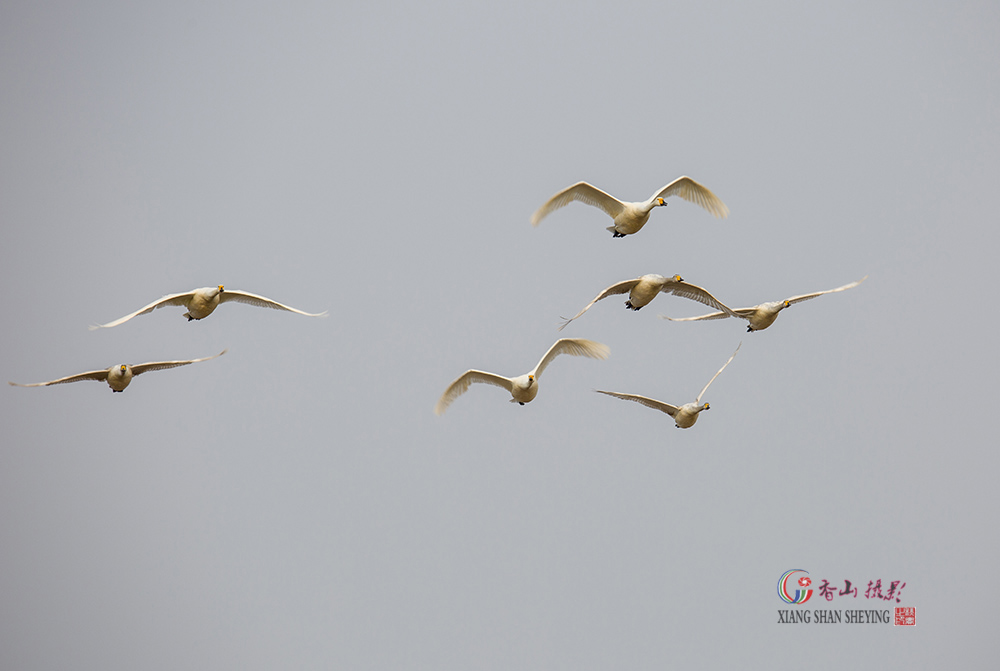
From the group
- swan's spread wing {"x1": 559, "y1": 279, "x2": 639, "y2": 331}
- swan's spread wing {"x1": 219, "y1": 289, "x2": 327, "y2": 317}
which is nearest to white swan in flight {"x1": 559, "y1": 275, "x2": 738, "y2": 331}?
swan's spread wing {"x1": 559, "y1": 279, "x2": 639, "y2": 331}

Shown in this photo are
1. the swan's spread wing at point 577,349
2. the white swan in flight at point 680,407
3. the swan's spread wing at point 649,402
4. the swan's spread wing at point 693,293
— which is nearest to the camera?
the swan's spread wing at point 693,293

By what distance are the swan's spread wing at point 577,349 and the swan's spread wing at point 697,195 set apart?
1681 mm

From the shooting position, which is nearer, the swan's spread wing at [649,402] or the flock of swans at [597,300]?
the flock of swans at [597,300]

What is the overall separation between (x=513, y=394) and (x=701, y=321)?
265 cm

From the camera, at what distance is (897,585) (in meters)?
11.3

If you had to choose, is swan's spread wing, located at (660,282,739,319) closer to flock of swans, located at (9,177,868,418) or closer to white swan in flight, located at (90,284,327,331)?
flock of swans, located at (9,177,868,418)

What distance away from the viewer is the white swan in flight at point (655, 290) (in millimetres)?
8914

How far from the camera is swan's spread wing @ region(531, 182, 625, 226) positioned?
8.78 m

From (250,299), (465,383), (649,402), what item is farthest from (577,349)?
(250,299)

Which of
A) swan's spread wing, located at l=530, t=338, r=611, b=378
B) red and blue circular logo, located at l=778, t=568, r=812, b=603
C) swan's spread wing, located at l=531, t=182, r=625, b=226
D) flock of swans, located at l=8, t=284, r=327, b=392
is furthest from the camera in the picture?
red and blue circular logo, located at l=778, t=568, r=812, b=603

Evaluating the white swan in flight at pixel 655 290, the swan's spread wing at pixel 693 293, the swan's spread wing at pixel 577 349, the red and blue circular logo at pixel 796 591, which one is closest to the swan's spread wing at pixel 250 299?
the swan's spread wing at pixel 577 349

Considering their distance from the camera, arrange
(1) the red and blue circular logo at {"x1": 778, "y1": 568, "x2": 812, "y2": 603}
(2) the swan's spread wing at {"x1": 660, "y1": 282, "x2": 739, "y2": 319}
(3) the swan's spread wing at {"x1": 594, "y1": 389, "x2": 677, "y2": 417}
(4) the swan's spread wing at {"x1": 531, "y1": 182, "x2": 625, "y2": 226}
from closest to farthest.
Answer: (4) the swan's spread wing at {"x1": 531, "y1": 182, "x2": 625, "y2": 226} → (2) the swan's spread wing at {"x1": 660, "y1": 282, "x2": 739, "y2": 319} → (3) the swan's spread wing at {"x1": 594, "y1": 389, "x2": 677, "y2": 417} → (1) the red and blue circular logo at {"x1": 778, "y1": 568, "x2": 812, "y2": 603}

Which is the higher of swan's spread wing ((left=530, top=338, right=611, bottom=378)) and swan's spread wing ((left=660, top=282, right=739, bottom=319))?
swan's spread wing ((left=660, top=282, right=739, bottom=319))

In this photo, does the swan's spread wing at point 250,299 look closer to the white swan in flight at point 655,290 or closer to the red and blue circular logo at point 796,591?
the white swan in flight at point 655,290
